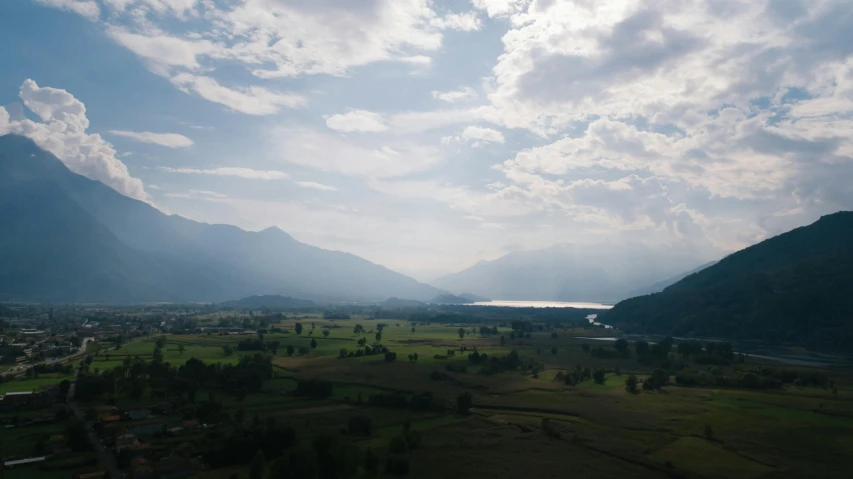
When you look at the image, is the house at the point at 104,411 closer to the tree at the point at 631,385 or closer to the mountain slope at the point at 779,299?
the tree at the point at 631,385

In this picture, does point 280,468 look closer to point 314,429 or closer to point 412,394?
point 314,429

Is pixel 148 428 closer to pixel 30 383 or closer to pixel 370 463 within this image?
pixel 370 463

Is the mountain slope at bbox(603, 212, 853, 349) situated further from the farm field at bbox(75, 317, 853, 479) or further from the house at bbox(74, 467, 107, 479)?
the house at bbox(74, 467, 107, 479)

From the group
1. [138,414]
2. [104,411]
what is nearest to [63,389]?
[104,411]

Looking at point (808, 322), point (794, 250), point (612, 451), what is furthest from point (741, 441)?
point (794, 250)

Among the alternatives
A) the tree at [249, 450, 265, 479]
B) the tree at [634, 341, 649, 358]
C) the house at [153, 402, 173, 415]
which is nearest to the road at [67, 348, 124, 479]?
the house at [153, 402, 173, 415]
